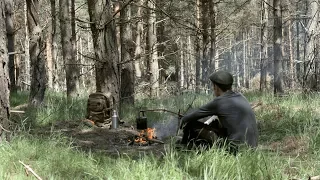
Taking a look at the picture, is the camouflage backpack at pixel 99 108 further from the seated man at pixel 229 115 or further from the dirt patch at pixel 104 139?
the seated man at pixel 229 115

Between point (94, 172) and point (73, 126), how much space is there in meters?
3.96

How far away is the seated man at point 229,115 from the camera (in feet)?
15.2

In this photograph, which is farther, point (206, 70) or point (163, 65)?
point (163, 65)

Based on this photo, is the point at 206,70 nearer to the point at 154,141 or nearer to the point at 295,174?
the point at 154,141

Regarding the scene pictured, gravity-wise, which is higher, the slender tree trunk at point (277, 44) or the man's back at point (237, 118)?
the slender tree trunk at point (277, 44)

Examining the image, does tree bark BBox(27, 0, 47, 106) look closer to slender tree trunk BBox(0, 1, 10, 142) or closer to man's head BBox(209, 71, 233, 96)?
slender tree trunk BBox(0, 1, 10, 142)

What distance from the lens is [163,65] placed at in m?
25.5

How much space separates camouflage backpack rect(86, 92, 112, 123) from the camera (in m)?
7.92

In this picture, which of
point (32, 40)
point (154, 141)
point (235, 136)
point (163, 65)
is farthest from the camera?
point (163, 65)

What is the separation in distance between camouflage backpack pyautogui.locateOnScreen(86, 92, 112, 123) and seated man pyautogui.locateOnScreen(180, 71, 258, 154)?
3.40 meters

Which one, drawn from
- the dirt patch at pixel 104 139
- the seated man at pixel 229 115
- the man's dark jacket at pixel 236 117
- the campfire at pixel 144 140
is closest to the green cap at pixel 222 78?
the seated man at pixel 229 115

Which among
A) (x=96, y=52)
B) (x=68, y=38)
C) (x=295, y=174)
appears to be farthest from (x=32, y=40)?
(x=295, y=174)

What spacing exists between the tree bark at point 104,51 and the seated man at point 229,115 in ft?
11.6

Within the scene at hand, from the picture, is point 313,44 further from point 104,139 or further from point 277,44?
point 104,139
